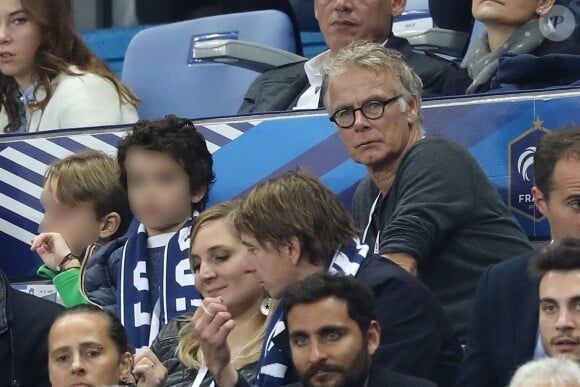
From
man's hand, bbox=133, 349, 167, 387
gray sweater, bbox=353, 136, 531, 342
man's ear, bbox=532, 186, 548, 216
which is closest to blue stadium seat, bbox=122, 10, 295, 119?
gray sweater, bbox=353, 136, 531, 342

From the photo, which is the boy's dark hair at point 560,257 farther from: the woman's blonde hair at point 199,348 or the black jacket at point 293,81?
the black jacket at point 293,81

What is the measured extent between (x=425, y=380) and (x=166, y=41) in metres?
3.66

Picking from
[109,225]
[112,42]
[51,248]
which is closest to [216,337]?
[51,248]

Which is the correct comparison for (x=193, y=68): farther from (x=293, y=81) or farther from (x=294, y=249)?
(x=294, y=249)

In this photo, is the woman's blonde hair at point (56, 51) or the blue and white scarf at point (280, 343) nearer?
the blue and white scarf at point (280, 343)

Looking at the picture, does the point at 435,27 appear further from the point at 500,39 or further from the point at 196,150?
the point at 196,150

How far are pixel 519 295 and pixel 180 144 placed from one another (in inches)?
60.6

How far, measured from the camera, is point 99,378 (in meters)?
5.29

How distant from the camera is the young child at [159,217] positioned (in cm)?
592

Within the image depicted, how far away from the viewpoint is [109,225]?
643 cm

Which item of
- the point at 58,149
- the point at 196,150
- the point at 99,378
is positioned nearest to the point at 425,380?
the point at 99,378

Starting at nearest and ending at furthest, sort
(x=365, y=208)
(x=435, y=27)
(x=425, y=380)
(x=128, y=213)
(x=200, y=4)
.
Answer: (x=425, y=380), (x=365, y=208), (x=128, y=213), (x=435, y=27), (x=200, y=4)

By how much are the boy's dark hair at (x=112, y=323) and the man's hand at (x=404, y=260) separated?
32.4 inches

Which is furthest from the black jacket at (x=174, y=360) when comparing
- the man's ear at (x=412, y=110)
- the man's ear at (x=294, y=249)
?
the man's ear at (x=412, y=110)
